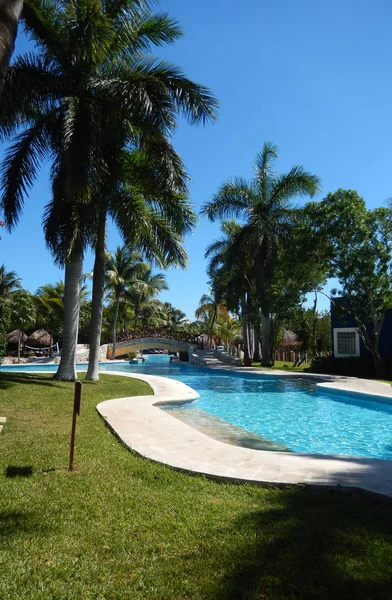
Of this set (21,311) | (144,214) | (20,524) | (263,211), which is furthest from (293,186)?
(20,524)

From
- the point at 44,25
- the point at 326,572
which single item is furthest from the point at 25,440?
the point at 44,25

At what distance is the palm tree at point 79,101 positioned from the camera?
10875mm

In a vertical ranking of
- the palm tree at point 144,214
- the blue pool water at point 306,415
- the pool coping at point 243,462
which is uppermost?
the palm tree at point 144,214

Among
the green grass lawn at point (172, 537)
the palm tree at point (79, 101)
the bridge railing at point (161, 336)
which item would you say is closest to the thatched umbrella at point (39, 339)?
the bridge railing at point (161, 336)

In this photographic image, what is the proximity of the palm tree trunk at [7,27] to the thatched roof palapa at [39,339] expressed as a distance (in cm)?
3625

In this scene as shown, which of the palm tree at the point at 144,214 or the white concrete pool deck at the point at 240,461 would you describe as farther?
the palm tree at the point at 144,214

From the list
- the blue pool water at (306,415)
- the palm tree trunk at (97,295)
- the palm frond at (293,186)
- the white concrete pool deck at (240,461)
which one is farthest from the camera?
the palm frond at (293,186)

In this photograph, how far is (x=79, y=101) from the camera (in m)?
11.8

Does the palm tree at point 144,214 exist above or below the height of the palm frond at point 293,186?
below

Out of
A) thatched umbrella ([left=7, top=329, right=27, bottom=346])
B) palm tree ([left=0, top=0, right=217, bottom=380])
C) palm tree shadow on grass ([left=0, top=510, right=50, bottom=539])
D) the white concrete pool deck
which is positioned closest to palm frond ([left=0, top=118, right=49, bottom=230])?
palm tree ([left=0, top=0, right=217, bottom=380])

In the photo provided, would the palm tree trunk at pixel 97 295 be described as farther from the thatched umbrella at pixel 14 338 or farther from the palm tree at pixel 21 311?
the thatched umbrella at pixel 14 338

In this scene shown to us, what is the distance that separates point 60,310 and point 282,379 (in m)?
22.6

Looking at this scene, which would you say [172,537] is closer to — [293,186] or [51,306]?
[293,186]

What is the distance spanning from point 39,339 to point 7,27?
37.2 meters
